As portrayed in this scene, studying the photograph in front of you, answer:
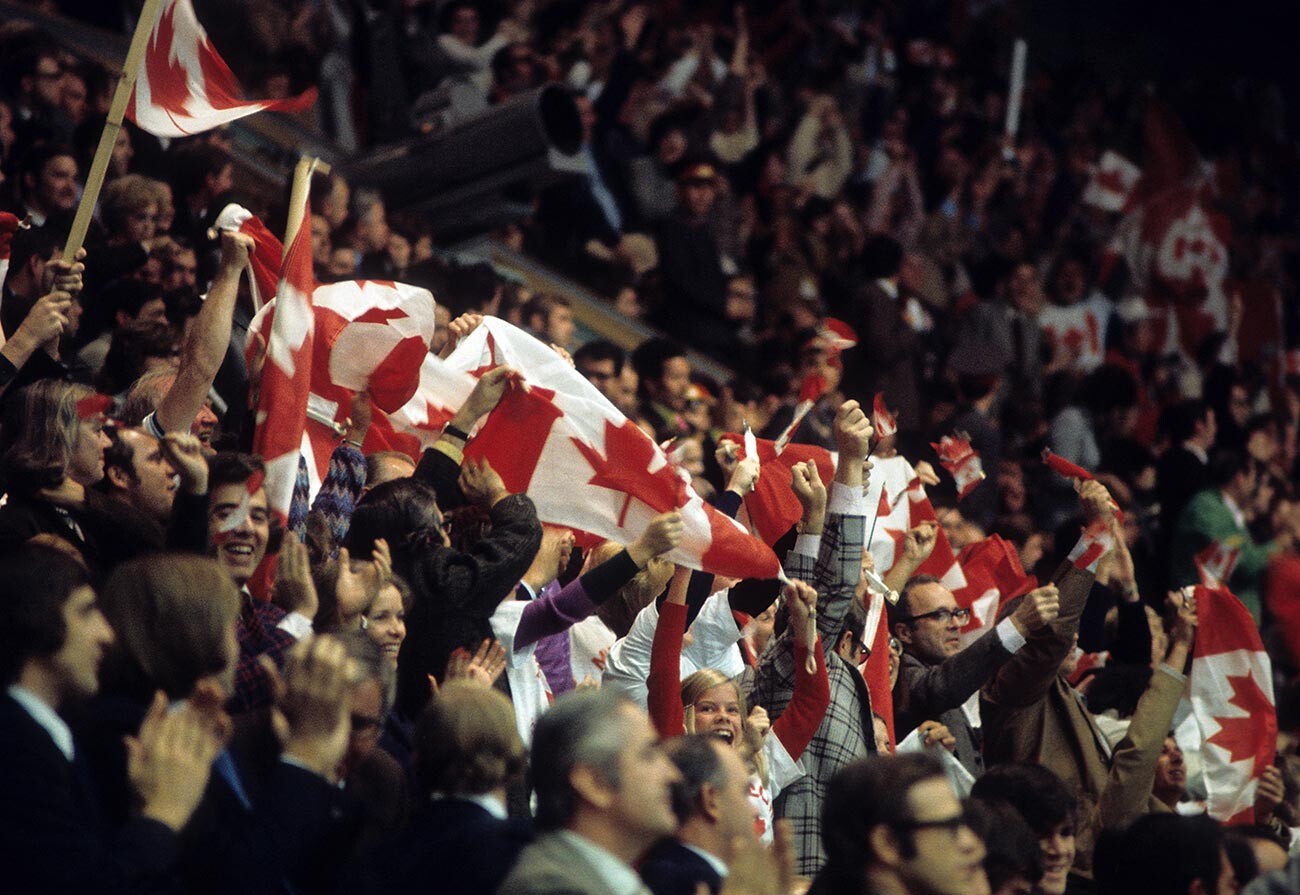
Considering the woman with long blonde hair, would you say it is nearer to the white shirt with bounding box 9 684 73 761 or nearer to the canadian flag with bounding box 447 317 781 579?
the canadian flag with bounding box 447 317 781 579

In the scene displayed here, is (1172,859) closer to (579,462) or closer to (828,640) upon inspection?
(828,640)

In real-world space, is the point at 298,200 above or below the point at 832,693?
above

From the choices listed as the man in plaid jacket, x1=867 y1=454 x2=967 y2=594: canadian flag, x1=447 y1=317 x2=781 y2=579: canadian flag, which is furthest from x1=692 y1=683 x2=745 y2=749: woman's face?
x1=867 y1=454 x2=967 y2=594: canadian flag

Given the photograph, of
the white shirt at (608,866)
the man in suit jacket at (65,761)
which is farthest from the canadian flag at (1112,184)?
the man in suit jacket at (65,761)

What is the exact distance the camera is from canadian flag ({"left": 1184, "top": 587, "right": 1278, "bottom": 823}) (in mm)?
6559

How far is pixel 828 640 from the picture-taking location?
5.42 meters

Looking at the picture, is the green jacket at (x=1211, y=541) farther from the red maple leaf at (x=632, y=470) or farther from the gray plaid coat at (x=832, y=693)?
Answer: the red maple leaf at (x=632, y=470)

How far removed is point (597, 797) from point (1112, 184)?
14701mm

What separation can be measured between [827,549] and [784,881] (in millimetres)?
2111

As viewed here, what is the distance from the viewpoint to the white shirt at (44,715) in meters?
3.21

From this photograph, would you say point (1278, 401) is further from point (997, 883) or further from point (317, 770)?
point (317, 770)

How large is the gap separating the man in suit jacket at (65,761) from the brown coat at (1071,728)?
10.7 ft

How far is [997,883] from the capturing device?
4.21 meters

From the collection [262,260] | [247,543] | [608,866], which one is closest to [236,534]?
[247,543]
